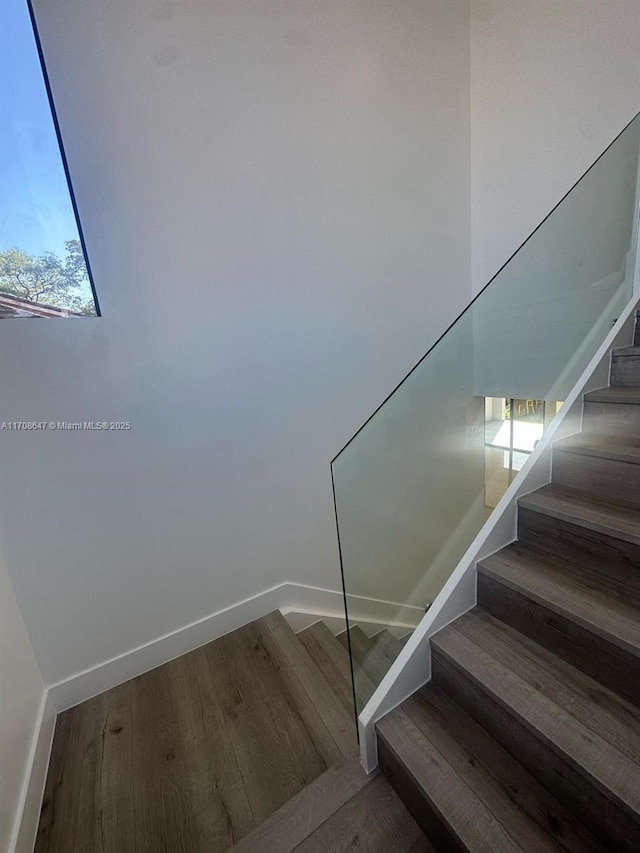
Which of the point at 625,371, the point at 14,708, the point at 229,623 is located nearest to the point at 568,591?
the point at 625,371

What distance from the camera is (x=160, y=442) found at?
1892 millimetres

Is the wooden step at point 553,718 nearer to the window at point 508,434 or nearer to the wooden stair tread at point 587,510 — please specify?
the wooden stair tread at point 587,510

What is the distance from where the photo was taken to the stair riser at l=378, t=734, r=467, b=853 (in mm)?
970

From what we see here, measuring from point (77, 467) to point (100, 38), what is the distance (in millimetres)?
2024

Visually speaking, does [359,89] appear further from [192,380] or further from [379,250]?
[192,380]

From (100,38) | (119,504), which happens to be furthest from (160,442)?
(100,38)

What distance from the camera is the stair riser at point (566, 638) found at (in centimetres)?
102

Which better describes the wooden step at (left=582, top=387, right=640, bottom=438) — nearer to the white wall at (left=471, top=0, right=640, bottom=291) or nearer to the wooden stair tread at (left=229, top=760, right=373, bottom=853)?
the white wall at (left=471, top=0, right=640, bottom=291)

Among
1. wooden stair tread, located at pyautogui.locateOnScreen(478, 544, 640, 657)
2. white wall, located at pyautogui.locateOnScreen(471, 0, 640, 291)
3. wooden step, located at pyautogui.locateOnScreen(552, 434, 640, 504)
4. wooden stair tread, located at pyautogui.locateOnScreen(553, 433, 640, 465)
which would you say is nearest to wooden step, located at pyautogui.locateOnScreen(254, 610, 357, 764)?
wooden stair tread, located at pyautogui.locateOnScreen(478, 544, 640, 657)

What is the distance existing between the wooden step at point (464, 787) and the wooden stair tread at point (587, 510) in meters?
0.83

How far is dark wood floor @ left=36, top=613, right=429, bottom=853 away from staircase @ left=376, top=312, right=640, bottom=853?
238mm

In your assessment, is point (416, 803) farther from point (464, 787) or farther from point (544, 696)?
point (544, 696)

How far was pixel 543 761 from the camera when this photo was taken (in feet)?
3.20

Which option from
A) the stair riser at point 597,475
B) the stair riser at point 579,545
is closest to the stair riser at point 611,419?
the stair riser at point 597,475
